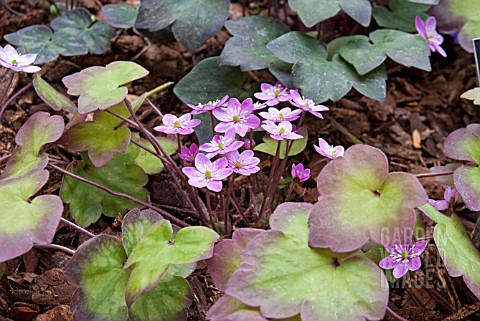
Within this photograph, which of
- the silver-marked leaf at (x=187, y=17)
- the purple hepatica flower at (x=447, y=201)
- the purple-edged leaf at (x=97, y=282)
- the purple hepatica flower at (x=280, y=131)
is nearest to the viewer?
the purple-edged leaf at (x=97, y=282)

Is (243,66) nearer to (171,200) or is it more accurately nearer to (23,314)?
(171,200)

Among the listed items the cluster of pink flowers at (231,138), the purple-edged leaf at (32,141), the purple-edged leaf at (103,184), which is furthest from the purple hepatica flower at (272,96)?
the purple-edged leaf at (32,141)

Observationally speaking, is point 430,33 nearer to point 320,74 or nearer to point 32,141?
point 320,74

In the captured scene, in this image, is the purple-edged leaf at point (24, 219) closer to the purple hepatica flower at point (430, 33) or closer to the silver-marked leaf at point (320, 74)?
the silver-marked leaf at point (320, 74)

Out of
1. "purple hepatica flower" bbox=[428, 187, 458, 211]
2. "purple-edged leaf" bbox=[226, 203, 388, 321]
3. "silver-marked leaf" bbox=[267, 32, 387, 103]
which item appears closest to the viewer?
"purple-edged leaf" bbox=[226, 203, 388, 321]

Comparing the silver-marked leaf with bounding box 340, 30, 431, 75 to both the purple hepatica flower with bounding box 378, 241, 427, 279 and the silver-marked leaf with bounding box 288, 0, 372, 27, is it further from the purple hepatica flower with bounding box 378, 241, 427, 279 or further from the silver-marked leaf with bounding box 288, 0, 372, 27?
the purple hepatica flower with bounding box 378, 241, 427, 279

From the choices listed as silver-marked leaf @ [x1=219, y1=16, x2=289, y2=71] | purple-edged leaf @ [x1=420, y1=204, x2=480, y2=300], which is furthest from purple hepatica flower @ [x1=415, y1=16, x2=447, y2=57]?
purple-edged leaf @ [x1=420, y1=204, x2=480, y2=300]

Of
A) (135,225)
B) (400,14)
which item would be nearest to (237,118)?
(135,225)
